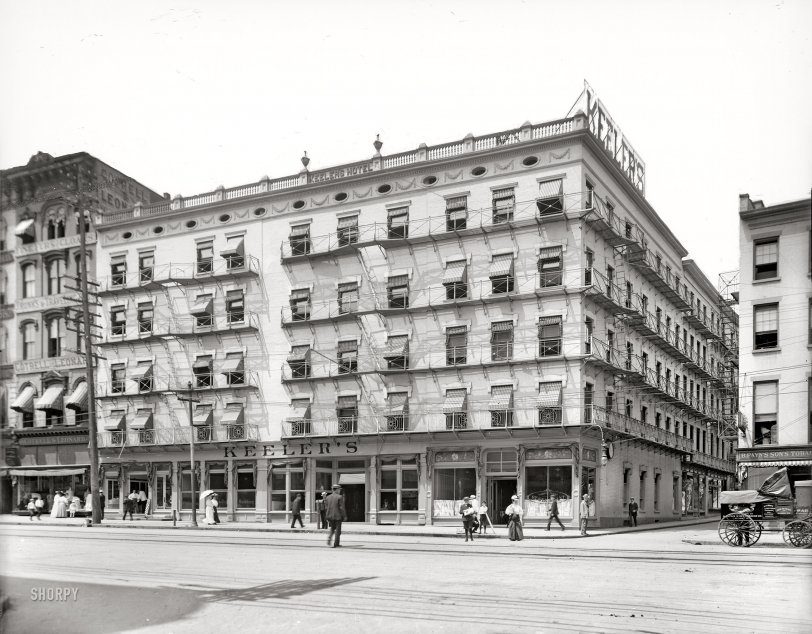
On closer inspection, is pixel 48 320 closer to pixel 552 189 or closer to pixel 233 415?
pixel 233 415

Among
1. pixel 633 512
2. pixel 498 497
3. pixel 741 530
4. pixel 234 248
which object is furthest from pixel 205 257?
pixel 741 530

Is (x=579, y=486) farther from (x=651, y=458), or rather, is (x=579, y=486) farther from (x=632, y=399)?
(x=651, y=458)

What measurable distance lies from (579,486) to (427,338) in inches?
382

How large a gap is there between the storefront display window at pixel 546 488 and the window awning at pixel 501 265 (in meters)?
8.70

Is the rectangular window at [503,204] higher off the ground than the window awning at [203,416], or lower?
higher

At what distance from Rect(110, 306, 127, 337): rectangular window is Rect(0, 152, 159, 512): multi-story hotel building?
2.80 meters

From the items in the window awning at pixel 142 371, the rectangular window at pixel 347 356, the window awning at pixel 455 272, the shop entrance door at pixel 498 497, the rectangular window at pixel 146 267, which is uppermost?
the rectangular window at pixel 146 267

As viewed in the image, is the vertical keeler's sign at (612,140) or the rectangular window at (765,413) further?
the vertical keeler's sign at (612,140)

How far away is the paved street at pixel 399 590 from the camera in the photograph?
33.1 ft

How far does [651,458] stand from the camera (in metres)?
46.0

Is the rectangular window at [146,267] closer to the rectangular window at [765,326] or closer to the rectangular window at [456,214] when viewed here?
the rectangular window at [456,214]

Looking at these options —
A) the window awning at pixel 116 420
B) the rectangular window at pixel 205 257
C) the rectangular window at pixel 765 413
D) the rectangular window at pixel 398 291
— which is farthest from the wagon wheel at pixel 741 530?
the window awning at pixel 116 420

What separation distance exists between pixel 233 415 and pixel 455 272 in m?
13.8

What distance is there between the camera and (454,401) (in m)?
37.6
